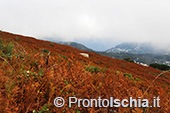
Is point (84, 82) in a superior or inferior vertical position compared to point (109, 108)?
superior

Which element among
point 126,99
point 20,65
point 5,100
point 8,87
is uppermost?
point 20,65

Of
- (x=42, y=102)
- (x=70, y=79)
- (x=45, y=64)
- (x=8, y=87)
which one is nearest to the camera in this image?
(x=8, y=87)

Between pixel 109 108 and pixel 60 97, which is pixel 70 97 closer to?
pixel 60 97

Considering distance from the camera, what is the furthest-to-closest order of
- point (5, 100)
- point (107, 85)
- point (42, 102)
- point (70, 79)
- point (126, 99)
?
point (107, 85) → point (70, 79) → point (126, 99) → point (42, 102) → point (5, 100)

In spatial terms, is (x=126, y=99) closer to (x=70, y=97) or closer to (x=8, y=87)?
(x=70, y=97)

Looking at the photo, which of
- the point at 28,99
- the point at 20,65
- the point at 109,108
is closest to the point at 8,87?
the point at 28,99

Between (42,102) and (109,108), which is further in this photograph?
(109,108)

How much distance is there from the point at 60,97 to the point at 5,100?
0.94 m

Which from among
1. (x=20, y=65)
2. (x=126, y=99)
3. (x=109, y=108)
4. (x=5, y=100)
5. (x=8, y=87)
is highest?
(x=20, y=65)

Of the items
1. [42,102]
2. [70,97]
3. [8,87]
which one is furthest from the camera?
[70,97]

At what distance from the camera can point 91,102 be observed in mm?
2600

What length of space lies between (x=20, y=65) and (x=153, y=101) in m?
3.91

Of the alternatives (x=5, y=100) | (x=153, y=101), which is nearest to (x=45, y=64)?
(x=5, y=100)

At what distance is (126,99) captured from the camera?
278 cm
